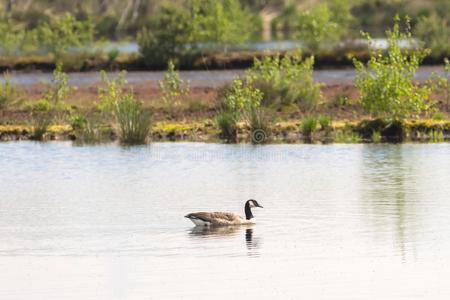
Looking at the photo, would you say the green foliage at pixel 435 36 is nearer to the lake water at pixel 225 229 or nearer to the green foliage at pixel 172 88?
the green foliage at pixel 172 88

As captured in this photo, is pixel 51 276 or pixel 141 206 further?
pixel 141 206

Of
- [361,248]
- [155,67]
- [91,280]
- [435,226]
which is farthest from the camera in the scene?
[155,67]

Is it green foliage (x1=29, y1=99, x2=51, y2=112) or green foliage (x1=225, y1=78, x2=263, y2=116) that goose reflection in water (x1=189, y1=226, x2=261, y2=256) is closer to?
green foliage (x1=225, y1=78, x2=263, y2=116)

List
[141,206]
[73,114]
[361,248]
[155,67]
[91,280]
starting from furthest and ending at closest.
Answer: [155,67] < [73,114] < [141,206] < [361,248] < [91,280]

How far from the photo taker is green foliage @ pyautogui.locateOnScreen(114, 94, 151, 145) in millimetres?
39094

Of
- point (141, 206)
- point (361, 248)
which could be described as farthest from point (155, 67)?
point (361, 248)

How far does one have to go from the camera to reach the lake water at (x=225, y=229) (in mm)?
19672

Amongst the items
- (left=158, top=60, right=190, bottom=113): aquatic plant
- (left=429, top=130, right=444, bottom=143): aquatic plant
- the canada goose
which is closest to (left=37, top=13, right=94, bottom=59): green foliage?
(left=158, top=60, right=190, bottom=113): aquatic plant

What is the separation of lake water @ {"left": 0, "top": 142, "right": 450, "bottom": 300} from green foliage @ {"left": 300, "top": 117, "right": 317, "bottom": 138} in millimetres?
1750

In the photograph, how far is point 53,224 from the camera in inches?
1002

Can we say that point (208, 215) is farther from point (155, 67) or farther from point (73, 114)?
point (155, 67)

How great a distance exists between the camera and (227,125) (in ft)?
133

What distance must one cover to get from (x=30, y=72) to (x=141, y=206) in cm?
3802

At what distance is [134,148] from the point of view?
38.8m
